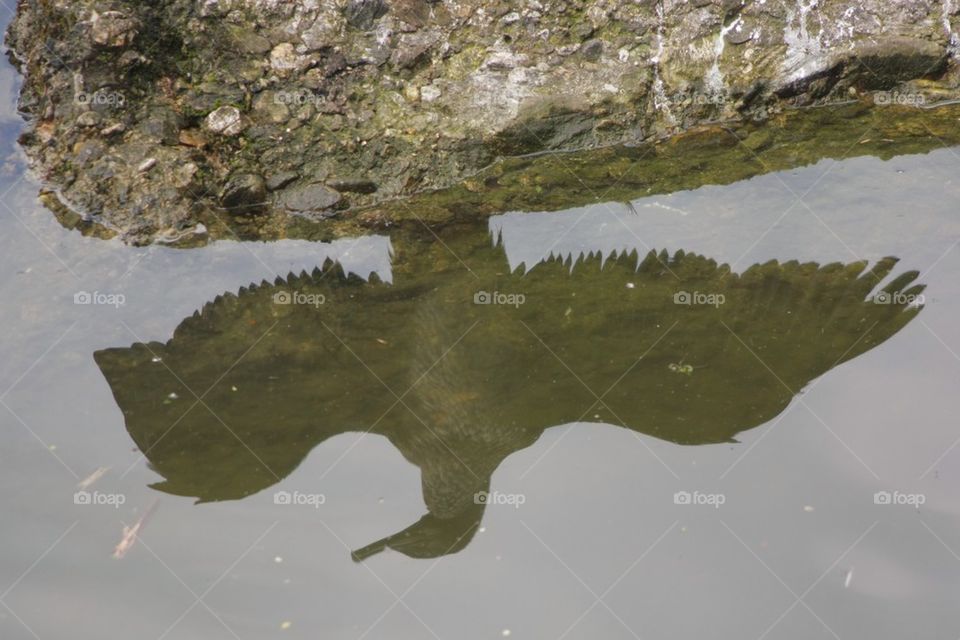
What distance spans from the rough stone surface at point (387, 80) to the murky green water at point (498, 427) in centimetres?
42

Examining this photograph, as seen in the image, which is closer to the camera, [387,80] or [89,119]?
[89,119]

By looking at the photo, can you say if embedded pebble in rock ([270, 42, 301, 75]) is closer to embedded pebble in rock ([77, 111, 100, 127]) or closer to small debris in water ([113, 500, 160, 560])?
embedded pebble in rock ([77, 111, 100, 127])

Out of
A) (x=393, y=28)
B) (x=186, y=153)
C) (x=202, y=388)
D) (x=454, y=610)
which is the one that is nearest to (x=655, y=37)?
(x=393, y=28)

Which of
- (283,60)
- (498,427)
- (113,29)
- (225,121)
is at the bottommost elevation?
(498,427)

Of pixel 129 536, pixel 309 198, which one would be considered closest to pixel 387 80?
pixel 309 198

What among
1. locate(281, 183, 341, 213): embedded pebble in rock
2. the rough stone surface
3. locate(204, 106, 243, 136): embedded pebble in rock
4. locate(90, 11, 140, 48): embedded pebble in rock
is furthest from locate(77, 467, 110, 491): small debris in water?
locate(90, 11, 140, 48): embedded pebble in rock

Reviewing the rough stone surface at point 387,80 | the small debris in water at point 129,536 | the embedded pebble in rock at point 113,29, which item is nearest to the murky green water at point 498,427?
the small debris in water at point 129,536

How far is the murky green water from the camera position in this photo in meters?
2.94

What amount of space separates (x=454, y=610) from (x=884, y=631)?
1.41 meters

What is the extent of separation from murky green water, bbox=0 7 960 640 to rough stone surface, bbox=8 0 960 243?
1.37 ft

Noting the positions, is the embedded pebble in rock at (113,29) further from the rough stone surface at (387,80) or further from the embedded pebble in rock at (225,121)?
the embedded pebble in rock at (225,121)

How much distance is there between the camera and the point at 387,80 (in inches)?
189

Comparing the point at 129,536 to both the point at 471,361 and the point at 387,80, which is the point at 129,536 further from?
the point at 387,80

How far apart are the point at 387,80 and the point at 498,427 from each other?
224 cm
